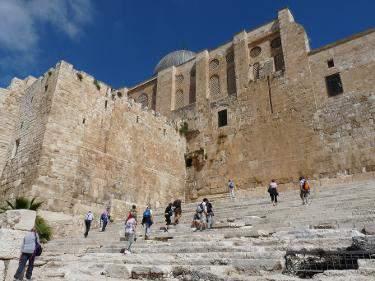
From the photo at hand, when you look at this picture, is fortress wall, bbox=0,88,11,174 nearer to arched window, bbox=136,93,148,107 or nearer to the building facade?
the building facade

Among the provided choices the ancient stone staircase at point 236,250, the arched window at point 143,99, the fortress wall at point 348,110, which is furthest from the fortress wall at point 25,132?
the fortress wall at point 348,110

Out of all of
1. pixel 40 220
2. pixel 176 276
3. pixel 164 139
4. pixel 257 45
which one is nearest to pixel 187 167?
pixel 164 139

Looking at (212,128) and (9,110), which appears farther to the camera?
(212,128)

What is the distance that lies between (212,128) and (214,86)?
11.4ft

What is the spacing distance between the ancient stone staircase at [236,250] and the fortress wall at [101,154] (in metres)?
5.18

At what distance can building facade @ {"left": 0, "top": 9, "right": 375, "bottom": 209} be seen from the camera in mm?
16000

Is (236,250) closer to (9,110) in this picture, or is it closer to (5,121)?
(5,121)

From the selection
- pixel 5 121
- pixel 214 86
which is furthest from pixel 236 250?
pixel 214 86

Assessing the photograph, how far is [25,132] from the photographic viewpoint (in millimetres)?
16672

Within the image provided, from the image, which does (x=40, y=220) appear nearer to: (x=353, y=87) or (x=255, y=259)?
(x=255, y=259)

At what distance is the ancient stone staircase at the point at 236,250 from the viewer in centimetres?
480

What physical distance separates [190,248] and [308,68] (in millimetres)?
16018

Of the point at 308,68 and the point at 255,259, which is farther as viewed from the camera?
the point at 308,68

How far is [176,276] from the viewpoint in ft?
17.1
